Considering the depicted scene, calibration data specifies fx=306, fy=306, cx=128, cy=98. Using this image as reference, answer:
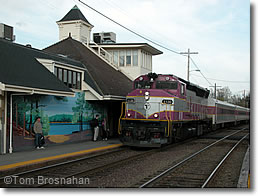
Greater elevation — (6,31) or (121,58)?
(121,58)

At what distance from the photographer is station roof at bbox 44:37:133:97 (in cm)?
1957

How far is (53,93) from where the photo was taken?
14594mm

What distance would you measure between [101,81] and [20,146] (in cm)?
766

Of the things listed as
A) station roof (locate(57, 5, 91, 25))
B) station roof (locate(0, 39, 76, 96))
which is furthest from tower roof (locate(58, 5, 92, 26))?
station roof (locate(0, 39, 76, 96))

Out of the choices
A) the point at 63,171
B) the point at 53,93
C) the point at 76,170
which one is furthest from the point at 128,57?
the point at 63,171

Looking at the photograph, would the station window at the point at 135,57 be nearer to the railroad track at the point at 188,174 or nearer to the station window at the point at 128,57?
the station window at the point at 128,57

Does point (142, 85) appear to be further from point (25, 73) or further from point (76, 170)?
point (76, 170)

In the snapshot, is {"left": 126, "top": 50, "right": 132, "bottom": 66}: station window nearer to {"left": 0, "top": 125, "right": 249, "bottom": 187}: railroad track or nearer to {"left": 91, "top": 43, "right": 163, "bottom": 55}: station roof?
{"left": 91, "top": 43, "right": 163, "bottom": 55}: station roof

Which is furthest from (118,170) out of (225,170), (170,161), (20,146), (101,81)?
(101,81)

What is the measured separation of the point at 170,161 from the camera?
42.1ft

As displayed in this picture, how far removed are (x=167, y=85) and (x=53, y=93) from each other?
6.01m

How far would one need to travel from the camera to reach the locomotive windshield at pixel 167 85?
53.6 feet

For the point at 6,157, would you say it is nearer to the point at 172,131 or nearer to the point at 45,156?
the point at 45,156

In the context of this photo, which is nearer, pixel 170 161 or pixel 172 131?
pixel 170 161
